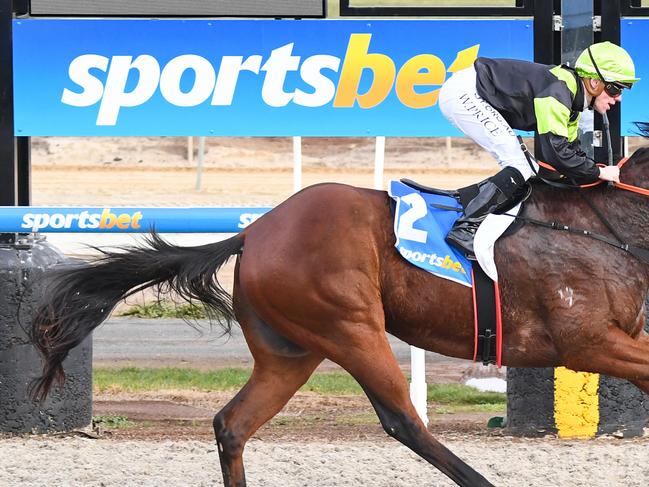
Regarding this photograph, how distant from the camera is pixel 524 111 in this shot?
4.87 metres

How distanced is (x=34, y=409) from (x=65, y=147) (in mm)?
18917

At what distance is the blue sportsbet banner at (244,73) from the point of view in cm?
640

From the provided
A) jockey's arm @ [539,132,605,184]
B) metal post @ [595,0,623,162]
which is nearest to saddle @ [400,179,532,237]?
jockey's arm @ [539,132,605,184]

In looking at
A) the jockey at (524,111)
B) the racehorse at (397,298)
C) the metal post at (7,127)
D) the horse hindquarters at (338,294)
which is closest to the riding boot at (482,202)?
the jockey at (524,111)

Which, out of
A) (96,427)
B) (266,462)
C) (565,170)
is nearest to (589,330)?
(565,170)

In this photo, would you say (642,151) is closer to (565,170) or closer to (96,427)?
(565,170)

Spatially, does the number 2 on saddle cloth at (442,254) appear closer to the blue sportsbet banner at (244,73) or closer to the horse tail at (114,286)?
the horse tail at (114,286)

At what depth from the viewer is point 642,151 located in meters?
4.88

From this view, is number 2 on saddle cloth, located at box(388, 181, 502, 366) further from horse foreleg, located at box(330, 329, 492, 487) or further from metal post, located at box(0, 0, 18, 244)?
metal post, located at box(0, 0, 18, 244)

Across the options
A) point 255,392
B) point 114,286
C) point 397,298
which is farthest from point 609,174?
point 114,286

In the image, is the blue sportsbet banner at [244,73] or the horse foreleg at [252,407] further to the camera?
the blue sportsbet banner at [244,73]

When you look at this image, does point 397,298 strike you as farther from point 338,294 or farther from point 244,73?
point 244,73

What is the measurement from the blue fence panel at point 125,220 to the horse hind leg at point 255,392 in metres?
1.24

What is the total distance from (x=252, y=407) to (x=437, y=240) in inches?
38.9
